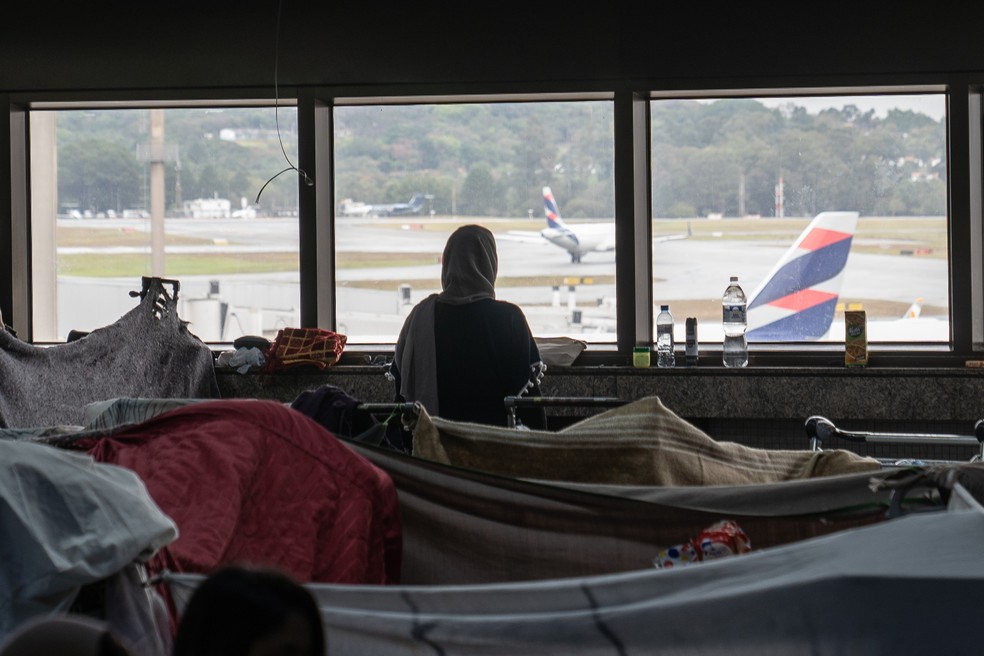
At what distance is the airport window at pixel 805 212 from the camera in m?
5.21

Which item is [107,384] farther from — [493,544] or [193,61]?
[493,544]

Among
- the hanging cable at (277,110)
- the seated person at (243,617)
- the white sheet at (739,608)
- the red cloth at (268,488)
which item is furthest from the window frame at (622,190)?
the seated person at (243,617)

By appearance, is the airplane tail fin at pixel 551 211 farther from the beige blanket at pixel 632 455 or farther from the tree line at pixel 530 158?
the beige blanket at pixel 632 455

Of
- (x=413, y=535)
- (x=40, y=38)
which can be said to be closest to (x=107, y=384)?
(x=40, y=38)

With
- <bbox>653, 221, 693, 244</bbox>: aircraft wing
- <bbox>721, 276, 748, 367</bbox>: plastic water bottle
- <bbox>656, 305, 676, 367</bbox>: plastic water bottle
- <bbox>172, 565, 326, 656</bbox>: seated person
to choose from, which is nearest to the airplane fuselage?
<bbox>653, 221, 693, 244</bbox>: aircraft wing

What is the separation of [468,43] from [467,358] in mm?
2045

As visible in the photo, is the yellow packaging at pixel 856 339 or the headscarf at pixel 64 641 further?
the yellow packaging at pixel 856 339

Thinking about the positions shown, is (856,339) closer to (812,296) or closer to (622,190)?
(812,296)

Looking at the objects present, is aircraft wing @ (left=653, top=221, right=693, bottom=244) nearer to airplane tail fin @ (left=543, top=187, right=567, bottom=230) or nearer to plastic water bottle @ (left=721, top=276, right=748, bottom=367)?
plastic water bottle @ (left=721, top=276, right=748, bottom=367)

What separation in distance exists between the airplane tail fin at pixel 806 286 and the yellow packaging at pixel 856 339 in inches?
12.1

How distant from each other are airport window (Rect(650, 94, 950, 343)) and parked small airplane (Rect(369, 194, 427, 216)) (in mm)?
1099

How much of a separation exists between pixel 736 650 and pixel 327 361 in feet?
12.4

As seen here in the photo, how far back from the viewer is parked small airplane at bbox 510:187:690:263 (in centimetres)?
539

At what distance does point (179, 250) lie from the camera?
564 cm
